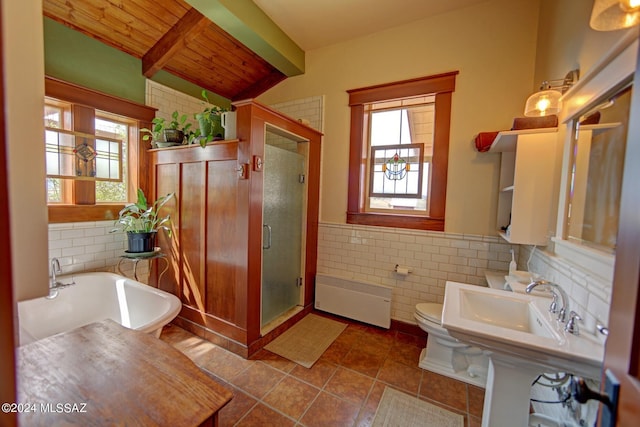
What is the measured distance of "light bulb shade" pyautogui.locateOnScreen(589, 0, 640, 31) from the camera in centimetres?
77

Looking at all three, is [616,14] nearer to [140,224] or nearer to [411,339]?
[411,339]

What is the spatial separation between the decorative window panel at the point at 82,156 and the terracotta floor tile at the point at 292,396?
2489mm

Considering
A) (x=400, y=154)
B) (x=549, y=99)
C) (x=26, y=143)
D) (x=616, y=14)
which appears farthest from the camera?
(x=400, y=154)

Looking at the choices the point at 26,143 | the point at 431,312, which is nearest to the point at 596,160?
the point at 431,312

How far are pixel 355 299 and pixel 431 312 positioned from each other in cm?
82

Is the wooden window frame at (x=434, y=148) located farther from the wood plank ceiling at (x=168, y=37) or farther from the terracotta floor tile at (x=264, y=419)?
the terracotta floor tile at (x=264, y=419)

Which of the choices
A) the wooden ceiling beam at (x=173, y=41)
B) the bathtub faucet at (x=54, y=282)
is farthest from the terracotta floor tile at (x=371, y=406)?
the wooden ceiling beam at (x=173, y=41)

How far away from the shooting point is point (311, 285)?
297cm

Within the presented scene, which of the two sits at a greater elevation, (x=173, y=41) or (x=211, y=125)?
(x=173, y=41)

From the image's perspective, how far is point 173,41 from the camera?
239cm

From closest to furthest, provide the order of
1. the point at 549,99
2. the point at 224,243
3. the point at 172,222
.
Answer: the point at 549,99 → the point at 224,243 → the point at 172,222

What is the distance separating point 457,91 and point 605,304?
6.69 ft

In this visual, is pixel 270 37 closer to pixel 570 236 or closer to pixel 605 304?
pixel 570 236

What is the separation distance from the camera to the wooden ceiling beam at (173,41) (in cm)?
226
